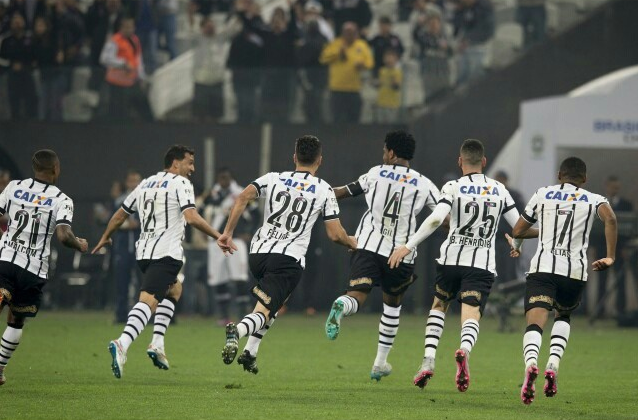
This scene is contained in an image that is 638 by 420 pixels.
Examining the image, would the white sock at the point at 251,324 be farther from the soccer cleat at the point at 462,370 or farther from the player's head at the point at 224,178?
the player's head at the point at 224,178

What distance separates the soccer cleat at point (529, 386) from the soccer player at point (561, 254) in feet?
1.39

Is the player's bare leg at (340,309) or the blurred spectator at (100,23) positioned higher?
the blurred spectator at (100,23)

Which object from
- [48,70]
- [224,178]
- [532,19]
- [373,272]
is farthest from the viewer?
[532,19]

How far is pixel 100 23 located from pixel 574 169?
1482 centimetres

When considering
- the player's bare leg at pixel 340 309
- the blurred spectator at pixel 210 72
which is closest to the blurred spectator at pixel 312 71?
the blurred spectator at pixel 210 72

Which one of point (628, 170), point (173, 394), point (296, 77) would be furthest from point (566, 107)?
point (173, 394)

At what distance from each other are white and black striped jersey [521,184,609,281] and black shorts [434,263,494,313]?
672mm

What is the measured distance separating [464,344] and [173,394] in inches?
101

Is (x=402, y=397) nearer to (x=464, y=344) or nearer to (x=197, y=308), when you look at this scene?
(x=464, y=344)

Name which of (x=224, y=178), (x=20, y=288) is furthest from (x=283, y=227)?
(x=224, y=178)

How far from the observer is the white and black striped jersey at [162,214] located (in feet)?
40.8

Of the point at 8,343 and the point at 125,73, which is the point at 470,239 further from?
the point at 125,73

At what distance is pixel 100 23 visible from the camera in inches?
952

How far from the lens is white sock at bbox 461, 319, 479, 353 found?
37.0 ft
